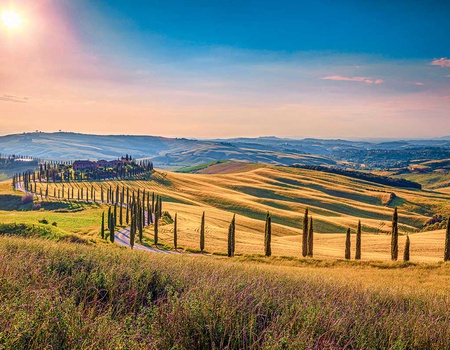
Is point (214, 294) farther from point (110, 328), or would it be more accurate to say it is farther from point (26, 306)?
point (26, 306)

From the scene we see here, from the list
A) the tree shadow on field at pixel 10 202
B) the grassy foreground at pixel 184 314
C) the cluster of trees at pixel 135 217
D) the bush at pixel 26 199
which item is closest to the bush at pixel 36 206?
the bush at pixel 26 199

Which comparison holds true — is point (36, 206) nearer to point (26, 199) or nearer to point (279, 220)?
point (26, 199)

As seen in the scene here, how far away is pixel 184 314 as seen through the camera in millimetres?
6500

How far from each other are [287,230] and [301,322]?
116 m

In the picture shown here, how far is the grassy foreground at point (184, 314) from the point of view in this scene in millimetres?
5621

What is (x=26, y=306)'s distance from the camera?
6.35 meters

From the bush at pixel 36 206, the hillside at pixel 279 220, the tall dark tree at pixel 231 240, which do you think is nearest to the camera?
the tall dark tree at pixel 231 240

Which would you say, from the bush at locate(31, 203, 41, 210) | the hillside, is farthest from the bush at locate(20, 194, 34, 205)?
the hillside

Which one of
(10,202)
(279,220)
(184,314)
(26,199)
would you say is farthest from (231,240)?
(10,202)

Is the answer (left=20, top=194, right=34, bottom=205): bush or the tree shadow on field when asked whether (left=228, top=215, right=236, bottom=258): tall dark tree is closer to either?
(left=20, top=194, right=34, bottom=205): bush

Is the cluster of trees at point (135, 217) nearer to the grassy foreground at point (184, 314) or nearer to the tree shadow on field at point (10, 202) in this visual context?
the tree shadow on field at point (10, 202)

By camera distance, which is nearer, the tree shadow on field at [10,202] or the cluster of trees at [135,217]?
the cluster of trees at [135,217]

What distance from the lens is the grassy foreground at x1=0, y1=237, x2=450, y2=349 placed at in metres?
5.62

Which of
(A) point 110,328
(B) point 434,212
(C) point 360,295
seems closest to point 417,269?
(C) point 360,295
